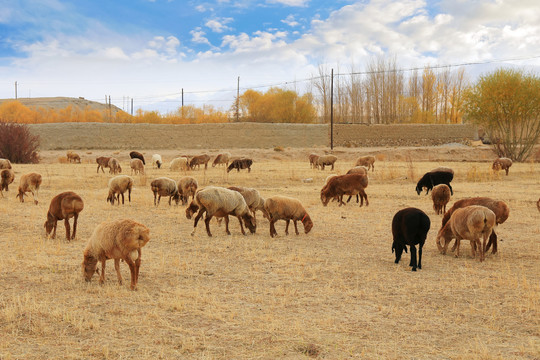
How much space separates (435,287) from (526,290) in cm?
125

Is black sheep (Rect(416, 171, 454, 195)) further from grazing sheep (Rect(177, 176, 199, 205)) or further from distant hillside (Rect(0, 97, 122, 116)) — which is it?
distant hillside (Rect(0, 97, 122, 116))

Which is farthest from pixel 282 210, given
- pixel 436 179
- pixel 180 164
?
pixel 180 164

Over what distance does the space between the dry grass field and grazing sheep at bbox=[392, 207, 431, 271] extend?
0.36m

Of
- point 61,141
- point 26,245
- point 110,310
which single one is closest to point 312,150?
point 61,141

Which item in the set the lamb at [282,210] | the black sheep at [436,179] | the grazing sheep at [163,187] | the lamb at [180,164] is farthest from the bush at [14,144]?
the lamb at [282,210]

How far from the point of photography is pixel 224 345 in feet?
17.0

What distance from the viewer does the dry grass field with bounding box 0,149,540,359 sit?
512cm

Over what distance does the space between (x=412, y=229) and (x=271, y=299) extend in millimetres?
2864

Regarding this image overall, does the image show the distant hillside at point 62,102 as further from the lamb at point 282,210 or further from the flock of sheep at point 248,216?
the lamb at point 282,210

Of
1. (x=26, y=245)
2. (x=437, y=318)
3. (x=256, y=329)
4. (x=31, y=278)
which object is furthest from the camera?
(x=26, y=245)

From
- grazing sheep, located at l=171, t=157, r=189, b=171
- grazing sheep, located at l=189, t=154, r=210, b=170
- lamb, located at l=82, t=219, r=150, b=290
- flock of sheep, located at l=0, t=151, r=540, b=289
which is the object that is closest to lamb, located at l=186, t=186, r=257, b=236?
flock of sheep, located at l=0, t=151, r=540, b=289

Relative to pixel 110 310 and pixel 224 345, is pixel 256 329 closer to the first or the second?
pixel 224 345

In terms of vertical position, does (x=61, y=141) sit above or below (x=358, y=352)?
above

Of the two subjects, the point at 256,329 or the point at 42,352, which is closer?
the point at 42,352
